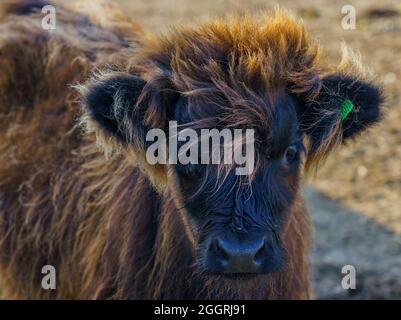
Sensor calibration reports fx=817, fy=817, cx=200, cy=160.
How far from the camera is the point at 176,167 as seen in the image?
13.3 ft

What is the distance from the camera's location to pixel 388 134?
7965 mm

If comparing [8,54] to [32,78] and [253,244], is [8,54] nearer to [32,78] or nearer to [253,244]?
[32,78]

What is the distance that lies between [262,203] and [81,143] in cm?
156

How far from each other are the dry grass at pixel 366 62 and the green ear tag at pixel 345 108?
0.83 ft

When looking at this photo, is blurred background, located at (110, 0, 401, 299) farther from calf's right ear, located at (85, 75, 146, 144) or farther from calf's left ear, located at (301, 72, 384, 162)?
calf's right ear, located at (85, 75, 146, 144)

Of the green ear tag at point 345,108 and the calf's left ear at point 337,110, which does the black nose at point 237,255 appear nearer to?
the calf's left ear at point 337,110

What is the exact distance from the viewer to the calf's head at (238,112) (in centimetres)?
387

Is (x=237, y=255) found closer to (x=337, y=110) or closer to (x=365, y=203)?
(x=337, y=110)

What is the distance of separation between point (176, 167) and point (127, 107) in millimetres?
384

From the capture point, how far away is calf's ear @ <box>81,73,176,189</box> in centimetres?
402

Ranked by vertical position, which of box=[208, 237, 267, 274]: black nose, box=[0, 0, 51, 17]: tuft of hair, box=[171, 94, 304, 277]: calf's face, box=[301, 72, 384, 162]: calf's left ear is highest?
box=[0, 0, 51, 17]: tuft of hair

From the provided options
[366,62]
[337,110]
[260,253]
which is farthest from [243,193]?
[366,62]

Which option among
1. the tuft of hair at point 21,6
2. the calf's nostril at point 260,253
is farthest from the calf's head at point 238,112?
the tuft of hair at point 21,6

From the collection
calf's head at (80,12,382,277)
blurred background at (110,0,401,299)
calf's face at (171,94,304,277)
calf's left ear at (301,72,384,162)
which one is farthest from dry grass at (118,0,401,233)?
calf's face at (171,94,304,277)
